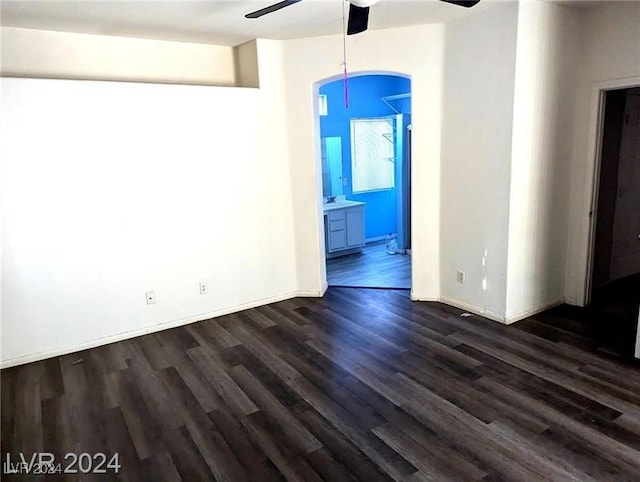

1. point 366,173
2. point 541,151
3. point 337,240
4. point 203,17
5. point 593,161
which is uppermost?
point 203,17

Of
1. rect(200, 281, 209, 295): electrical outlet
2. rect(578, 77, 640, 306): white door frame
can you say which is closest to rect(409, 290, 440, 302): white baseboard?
rect(578, 77, 640, 306): white door frame

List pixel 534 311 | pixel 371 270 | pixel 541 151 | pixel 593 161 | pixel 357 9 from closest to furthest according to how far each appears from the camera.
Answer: pixel 357 9 < pixel 541 151 < pixel 593 161 < pixel 534 311 < pixel 371 270

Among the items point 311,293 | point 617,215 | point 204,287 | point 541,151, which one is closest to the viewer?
point 541,151

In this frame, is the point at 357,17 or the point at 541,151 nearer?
the point at 357,17

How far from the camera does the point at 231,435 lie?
2.71m

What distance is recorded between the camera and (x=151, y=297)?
167 inches

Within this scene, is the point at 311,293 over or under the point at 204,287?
under

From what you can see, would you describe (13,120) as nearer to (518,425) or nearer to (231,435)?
(231,435)

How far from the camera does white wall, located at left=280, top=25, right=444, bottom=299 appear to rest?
13.9 feet

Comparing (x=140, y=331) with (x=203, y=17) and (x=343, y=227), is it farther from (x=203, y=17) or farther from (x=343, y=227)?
(x=343, y=227)

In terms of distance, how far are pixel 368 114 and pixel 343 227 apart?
6.49 ft

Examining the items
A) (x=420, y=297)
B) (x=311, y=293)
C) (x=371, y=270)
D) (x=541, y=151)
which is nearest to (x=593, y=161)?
(x=541, y=151)

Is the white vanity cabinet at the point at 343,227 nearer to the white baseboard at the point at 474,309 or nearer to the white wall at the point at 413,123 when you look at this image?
the white wall at the point at 413,123

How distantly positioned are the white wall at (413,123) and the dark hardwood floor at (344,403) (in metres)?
0.78
